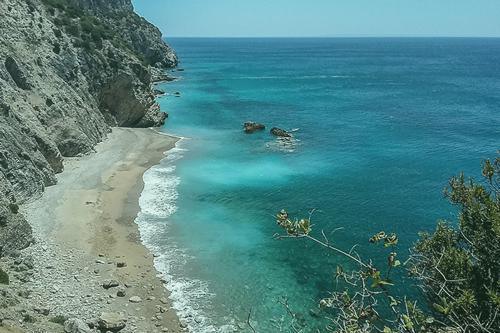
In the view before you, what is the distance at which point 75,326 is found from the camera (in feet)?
75.4

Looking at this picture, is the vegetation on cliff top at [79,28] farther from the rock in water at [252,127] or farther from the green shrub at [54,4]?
the rock in water at [252,127]

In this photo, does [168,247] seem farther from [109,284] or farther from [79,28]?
[79,28]

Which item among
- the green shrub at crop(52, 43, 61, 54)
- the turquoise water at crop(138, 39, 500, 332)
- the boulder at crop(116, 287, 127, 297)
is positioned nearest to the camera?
the boulder at crop(116, 287, 127, 297)

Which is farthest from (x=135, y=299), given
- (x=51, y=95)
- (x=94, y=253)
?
(x=51, y=95)

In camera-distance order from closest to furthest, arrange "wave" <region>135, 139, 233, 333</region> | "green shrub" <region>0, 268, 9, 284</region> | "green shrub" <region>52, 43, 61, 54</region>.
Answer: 1. "green shrub" <region>0, 268, 9, 284</region>
2. "wave" <region>135, 139, 233, 333</region>
3. "green shrub" <region>52, 43, 61, 54</region>

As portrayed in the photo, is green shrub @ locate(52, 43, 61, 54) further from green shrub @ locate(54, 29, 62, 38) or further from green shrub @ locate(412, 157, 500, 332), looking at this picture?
green shrub @ locate(412, 157, 500, 332)

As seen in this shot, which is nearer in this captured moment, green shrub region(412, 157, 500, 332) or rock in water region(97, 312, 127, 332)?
green shrub region(412, 157, 500, 332)

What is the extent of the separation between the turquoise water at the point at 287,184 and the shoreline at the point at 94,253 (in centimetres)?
139

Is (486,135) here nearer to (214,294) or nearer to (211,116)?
(211,116)

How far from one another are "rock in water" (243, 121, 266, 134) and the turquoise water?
5.85 ft

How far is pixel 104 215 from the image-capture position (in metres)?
38.2

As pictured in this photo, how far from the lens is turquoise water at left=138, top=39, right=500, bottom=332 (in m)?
29.6

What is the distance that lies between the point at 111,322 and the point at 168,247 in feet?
33.0

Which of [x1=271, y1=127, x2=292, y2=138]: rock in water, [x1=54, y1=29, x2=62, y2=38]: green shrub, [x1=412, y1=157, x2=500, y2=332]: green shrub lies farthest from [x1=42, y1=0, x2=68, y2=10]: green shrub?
[x1=412, y1=157, x2=500, y2=332]: green shrub
